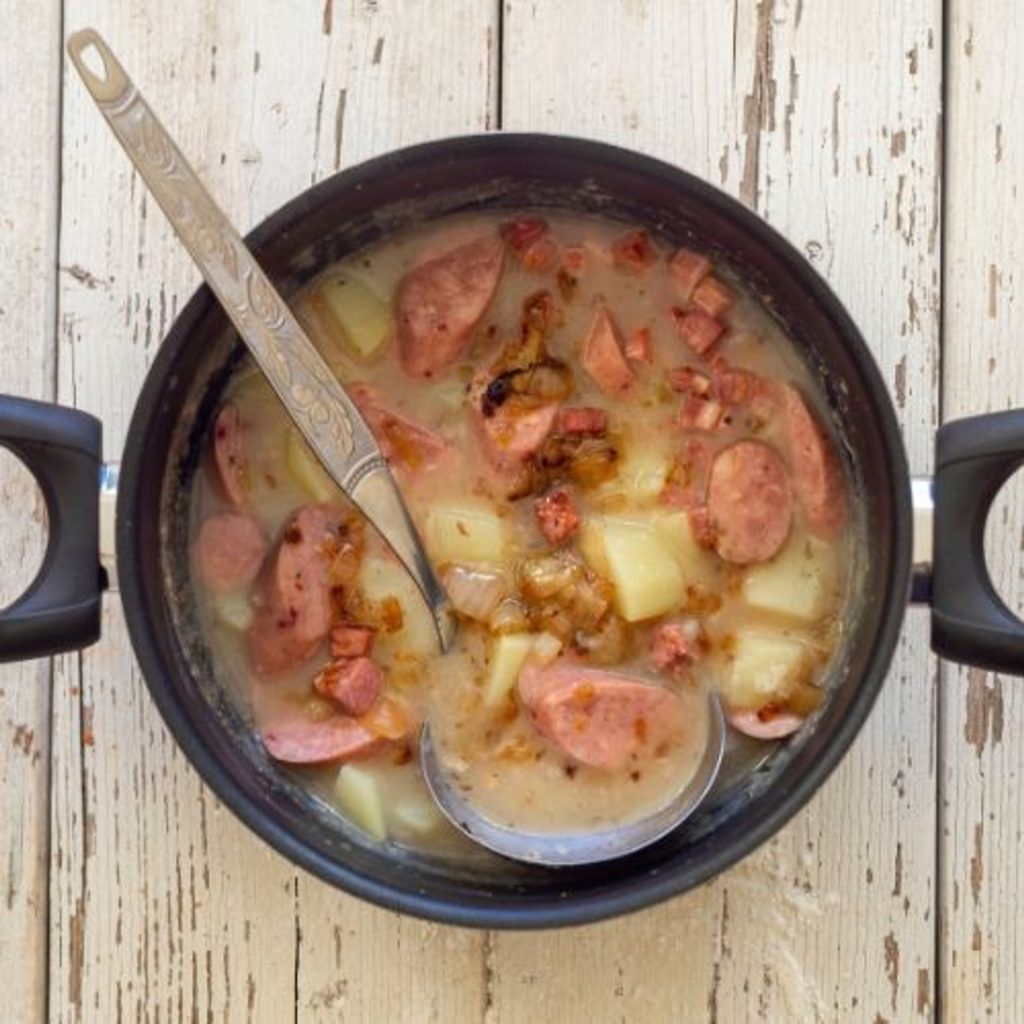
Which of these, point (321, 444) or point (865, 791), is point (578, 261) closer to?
point (321, 444)

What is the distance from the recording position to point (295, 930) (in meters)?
1.63

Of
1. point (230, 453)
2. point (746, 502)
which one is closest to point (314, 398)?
point (230, 453)

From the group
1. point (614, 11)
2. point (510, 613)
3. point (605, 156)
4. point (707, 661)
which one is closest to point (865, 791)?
point (707, 661)

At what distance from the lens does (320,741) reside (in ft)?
5.15

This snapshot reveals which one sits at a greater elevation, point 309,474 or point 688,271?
point 688,271

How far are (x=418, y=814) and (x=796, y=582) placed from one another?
0.40m

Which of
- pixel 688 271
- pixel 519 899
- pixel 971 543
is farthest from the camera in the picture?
pixel 688 271

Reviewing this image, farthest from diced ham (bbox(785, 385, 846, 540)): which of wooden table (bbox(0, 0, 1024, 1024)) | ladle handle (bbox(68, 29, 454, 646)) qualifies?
ladle handle (bbox(68, 29, 454, 646))

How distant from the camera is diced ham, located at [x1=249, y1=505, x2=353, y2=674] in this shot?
5.11 ft

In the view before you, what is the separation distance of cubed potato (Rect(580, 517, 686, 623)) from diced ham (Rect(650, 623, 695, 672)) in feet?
0.06

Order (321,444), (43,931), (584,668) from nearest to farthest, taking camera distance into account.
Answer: (321,444), (584,668), (43,931)

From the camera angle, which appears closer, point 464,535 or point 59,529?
point 59,529

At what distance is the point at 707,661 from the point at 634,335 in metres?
0.30

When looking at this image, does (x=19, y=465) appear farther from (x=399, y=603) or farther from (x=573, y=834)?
(x=573, y=834)
